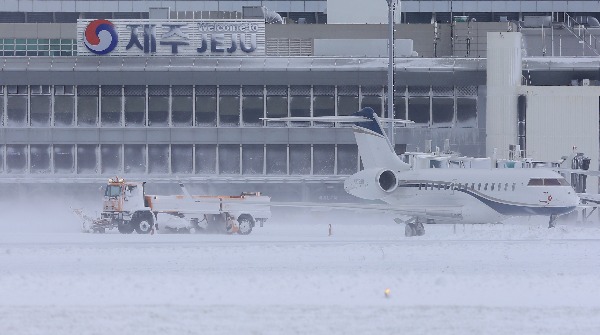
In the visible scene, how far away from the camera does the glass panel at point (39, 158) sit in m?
71.4

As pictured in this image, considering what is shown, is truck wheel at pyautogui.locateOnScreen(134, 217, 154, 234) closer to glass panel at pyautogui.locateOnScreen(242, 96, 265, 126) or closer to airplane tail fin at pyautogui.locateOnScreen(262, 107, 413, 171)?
airplane tail fin at pyautogui.locateOnScreen(262, 107, 413, 171)

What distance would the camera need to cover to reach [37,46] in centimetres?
8188

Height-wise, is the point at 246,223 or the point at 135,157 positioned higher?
the point at 135,157

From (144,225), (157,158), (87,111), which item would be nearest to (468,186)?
(144,225)

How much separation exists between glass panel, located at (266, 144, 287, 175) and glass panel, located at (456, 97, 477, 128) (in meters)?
10.5

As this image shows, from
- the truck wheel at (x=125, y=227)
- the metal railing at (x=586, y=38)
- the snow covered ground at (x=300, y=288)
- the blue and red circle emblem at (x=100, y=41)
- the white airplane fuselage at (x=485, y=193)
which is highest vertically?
the metal railing at (x=586, y=38)

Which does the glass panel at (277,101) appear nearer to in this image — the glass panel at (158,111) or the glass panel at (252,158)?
the glass panel at (252,158)

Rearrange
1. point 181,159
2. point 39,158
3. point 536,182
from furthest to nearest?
1. point 39,158
2. point 181,159
3. point 536,182

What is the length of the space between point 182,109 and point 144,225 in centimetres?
Result: 1759

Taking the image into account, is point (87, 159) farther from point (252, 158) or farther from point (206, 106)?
point (252, 158)

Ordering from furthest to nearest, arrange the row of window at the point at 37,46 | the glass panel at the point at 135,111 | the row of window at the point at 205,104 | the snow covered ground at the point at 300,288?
the row of window at the point at 37,46
the glass panel at the point at 135,111
the row of window at the point at 205,104
the snow covered ground at the point at 300,288

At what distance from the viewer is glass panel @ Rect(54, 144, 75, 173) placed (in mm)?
71438

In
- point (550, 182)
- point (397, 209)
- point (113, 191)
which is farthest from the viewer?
point (113, 191)

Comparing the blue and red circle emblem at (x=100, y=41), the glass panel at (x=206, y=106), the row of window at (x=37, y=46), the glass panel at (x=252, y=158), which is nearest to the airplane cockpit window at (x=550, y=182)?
the glass panel at (x=252, y=158)
